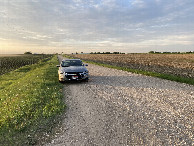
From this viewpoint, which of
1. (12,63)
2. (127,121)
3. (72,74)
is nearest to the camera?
(127,121)

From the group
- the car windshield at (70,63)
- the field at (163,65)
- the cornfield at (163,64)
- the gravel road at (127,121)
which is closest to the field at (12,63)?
the car windshield at (70,63)

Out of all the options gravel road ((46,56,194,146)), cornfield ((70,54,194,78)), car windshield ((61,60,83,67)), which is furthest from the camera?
cornfield ((70,54,194,78))

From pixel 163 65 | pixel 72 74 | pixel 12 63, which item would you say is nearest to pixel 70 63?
pixel 72 74

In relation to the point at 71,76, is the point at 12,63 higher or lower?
lower

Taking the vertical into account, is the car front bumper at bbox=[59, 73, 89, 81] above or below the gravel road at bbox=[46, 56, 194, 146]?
above

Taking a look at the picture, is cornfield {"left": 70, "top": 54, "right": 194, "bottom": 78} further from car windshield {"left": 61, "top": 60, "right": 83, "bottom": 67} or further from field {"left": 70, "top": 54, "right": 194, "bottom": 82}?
car windshield {"left": 61, "top": 60, "right": 83, "bottom": 67}

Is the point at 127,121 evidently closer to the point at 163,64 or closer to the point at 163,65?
the point at 163,65

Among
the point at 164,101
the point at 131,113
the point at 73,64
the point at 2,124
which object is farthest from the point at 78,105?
the point at 73,64

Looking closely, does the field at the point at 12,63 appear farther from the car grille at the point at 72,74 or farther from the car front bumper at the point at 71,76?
the car grille at the point at 72,74

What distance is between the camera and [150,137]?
158 inches

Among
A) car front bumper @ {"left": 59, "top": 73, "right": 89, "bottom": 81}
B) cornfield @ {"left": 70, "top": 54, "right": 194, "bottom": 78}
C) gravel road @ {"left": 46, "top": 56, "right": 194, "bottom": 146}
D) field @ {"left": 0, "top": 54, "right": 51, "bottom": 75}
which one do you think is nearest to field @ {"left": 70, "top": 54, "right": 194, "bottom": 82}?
cornfield @ {"left": 70, "top": 54, "right": 194, "bottom": 78}

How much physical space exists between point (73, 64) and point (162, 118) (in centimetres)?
906

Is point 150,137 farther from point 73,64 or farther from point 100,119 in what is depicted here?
point 73,64

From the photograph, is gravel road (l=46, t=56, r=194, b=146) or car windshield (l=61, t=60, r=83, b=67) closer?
gravel road (l=46, t=56, r=194, b=146)
